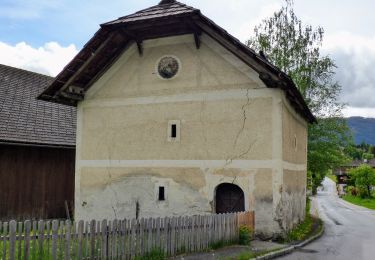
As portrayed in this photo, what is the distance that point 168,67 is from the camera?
15.3 meters

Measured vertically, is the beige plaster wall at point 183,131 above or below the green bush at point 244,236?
above

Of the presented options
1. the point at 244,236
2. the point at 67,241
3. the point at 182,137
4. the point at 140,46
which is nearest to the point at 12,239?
the point at 67,241

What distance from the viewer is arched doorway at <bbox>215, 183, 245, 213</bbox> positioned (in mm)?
14227

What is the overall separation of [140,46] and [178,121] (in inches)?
112

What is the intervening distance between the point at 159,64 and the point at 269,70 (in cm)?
407

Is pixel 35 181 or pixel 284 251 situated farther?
pixel 35 181

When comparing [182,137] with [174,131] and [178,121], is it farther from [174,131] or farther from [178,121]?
[178,121]

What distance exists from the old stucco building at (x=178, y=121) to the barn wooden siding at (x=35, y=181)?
3219 mm

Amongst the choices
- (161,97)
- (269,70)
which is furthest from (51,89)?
(269,70)

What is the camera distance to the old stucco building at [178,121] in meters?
13.7

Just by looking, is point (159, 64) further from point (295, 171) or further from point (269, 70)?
point (295, 171)

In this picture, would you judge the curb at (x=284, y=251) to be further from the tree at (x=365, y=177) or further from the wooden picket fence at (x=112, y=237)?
the tree at (x=365, y=177)

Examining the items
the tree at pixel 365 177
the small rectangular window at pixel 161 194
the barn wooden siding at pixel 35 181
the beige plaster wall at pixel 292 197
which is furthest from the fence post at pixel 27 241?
the tree at pixel 365 177

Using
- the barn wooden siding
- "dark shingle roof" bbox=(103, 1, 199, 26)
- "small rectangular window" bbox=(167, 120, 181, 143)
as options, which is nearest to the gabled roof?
"dark shingle roof" bbox=(103, 1, 199, 26)
